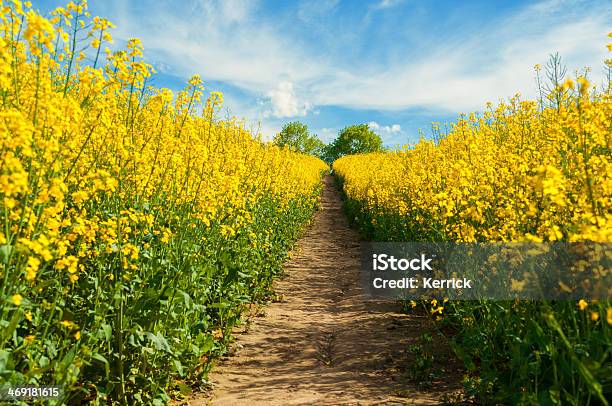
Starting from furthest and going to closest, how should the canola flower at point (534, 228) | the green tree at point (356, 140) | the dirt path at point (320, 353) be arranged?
the green tree at point (356, 140) < the dirt path at point (320, 353) < the canola flower at point (534, 228)

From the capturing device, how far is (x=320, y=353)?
18.5 feet

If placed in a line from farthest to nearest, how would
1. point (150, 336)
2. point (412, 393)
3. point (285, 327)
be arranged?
1. point (285, 327)
2. point (412, 393)
3. point (150, 336)

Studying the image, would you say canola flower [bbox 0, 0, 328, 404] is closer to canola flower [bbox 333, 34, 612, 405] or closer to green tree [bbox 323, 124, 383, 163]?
canola flower [bbox 333, 34, 612, 405]

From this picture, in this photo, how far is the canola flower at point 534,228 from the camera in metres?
2.65

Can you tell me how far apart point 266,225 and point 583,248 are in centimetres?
650

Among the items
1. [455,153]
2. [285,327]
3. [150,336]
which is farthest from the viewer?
[455,153]

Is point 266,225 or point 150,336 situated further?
point 266,225

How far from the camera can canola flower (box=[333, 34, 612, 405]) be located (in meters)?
2.65

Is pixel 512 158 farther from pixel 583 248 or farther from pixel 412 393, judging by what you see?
pixel 412 393

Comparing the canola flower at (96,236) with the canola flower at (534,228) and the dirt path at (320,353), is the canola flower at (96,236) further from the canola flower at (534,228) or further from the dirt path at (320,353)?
the canola flower at (534,228)

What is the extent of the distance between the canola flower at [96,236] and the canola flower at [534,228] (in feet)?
8.24

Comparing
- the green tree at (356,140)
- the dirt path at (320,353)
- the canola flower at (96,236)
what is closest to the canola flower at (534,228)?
the dirt path at (320,353)

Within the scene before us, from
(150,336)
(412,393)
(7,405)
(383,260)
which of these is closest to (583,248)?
(412,393)

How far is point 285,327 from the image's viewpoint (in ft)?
21.7
